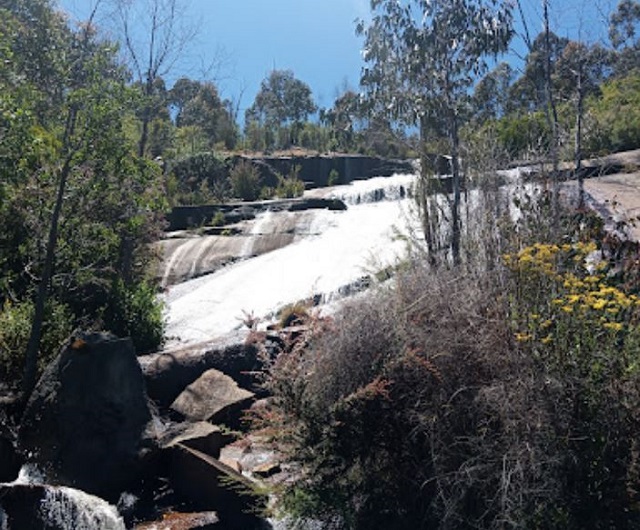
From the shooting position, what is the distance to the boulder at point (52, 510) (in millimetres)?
5844

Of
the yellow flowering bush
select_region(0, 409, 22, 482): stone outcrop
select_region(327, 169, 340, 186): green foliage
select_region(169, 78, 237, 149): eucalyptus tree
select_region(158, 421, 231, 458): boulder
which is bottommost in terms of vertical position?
select_region(158, 421, 231, 458): boulder

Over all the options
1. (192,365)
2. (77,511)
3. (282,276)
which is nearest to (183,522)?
(77,511)

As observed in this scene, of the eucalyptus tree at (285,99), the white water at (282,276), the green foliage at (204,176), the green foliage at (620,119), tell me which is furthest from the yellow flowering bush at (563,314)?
the eucalyptus tree at (285,99)

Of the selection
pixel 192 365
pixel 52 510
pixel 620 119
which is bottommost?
pixel 52 510

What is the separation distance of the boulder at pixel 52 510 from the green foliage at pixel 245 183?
21362mm

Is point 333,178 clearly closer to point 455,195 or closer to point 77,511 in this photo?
point 455,195

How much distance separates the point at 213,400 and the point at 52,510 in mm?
2990

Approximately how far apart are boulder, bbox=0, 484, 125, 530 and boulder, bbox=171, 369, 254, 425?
2.19 m

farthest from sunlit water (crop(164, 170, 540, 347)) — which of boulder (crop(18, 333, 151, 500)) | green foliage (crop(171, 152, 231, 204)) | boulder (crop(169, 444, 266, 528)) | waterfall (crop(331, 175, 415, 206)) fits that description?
green foliage (crop(171, 152, 231, 204))

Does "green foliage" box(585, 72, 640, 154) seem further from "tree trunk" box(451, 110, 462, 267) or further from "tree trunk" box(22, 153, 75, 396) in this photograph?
"tree trunk" box(22, 153, 75, 396)

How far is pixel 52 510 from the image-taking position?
6066 millimetres

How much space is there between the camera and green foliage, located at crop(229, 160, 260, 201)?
27.5 m

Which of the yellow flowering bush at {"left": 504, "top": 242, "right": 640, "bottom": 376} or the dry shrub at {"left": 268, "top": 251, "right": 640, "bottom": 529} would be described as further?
the yellow flowering bush at {"left": 504, "top": 242, "right": 640, "bottom": 376}

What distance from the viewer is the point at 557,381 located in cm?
498
